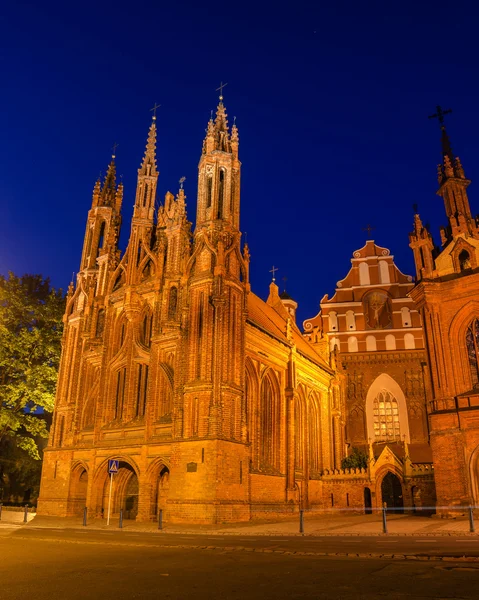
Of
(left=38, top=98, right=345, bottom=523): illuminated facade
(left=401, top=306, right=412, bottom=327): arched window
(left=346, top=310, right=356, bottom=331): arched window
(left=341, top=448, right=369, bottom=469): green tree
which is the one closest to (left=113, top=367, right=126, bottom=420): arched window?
(left=38, top=98, right=345, bottom=523): illuminated facade

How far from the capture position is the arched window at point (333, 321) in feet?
153

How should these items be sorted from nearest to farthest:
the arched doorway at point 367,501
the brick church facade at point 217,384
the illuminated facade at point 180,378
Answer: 1. the illuminated facade at point 180,378
2. the brick church facade at point 217,384
3. the arched doorway at point 367,501

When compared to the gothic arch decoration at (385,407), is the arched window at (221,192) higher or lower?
higher

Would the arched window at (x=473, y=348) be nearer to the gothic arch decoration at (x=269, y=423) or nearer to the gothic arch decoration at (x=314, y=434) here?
the gothic arch decoration at (x=269, y=423)

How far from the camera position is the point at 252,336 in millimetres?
30906

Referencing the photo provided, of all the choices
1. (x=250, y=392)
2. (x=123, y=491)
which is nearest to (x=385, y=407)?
(x=250, y=392)

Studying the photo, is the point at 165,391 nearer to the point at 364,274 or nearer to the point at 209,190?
the point at 209,190

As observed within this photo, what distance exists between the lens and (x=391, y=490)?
35781mm

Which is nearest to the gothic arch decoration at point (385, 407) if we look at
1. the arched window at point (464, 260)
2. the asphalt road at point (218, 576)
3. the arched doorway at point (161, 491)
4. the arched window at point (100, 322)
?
the arched window at point (464, 260)

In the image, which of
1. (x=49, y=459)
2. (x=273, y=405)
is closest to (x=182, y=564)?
(x=273, y=405)

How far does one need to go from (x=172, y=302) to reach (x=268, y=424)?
1003 centimetres

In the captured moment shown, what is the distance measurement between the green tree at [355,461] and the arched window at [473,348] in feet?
42.9

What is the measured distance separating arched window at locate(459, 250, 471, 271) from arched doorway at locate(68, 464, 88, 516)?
25962 mm

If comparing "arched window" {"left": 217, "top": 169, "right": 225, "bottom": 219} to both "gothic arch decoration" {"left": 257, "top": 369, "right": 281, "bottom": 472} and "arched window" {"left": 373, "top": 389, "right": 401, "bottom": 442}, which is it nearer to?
"gothic arch decoration" {"left": 257, "top": 369, "right": 281, "bottom": 472}
